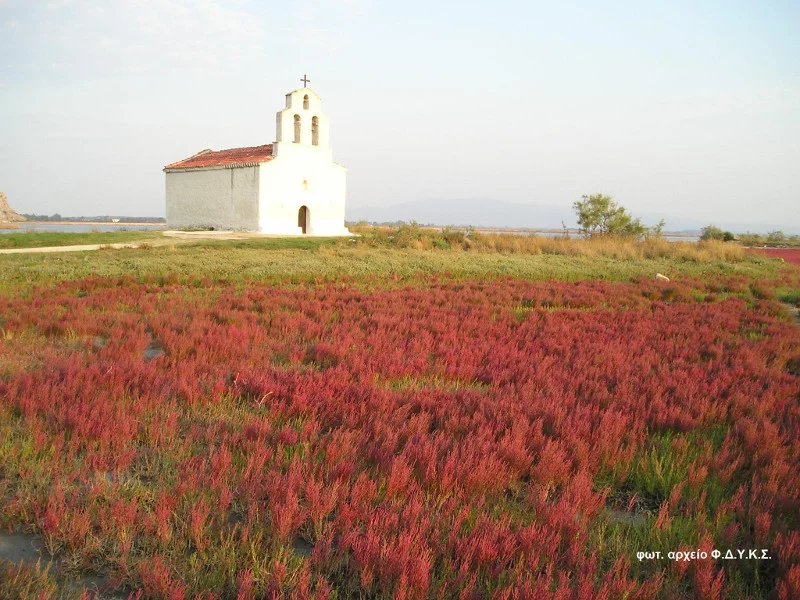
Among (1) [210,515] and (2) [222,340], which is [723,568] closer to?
(1) [210,515]

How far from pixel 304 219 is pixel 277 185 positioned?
3937 mm

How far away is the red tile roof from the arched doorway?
4.42 m

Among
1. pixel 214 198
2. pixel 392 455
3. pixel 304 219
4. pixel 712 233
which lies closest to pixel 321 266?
pixel 392 455

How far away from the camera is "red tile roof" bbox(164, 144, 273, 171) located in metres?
35.9

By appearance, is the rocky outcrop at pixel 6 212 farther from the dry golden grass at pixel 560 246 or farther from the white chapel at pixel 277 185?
the dry golden grass at pixel 560 246

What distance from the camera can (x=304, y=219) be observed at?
39.2 metres

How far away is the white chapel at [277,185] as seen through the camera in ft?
117

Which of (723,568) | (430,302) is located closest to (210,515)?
(723,568)

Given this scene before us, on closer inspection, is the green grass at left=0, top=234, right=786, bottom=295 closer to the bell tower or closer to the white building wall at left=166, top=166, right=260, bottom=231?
the white building wall at left=166, top=166, right=260, bottom=231

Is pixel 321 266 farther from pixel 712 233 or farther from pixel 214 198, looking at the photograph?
pixel 712 233

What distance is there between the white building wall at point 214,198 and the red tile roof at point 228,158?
34 centimetres

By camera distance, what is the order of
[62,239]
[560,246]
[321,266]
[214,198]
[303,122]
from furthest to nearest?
[214,198], [303,122], [560,246], [62,239], [321,266]

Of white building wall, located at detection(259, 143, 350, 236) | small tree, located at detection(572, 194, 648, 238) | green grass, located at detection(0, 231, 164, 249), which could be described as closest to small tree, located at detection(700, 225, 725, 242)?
small tree, located at detection(572, 194, 648, 238)

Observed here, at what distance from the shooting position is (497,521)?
3.20 m
